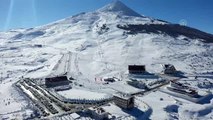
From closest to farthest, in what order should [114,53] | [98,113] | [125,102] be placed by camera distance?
1. [98,113]
2. [125,102]
3. [114,53]

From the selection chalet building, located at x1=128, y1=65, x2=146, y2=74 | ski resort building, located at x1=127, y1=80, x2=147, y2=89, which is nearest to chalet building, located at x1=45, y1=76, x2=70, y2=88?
ski resort building, located at x1=127, y1=80, x2=147, y2=89

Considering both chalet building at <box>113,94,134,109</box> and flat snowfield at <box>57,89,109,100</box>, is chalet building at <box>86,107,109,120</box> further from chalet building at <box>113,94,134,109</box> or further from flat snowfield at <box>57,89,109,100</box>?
flat snowfield at <box>57,89,109,100</box>

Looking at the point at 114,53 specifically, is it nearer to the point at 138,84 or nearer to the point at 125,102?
the point at 138,84

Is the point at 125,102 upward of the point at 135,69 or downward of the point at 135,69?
downward

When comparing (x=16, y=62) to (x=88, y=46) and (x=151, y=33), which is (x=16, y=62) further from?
(x=151, y=33)

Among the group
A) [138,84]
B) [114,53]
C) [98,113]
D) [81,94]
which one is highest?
[114,53]

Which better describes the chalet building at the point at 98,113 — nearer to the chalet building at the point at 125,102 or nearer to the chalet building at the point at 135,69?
the chalet building at the point at 125,102

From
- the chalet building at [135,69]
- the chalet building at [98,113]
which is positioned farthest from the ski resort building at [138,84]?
the chalet building at [98,113]

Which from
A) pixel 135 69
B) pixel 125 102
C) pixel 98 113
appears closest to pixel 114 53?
pixel 135 69

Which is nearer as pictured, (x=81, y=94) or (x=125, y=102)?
(x=125, y=102)
